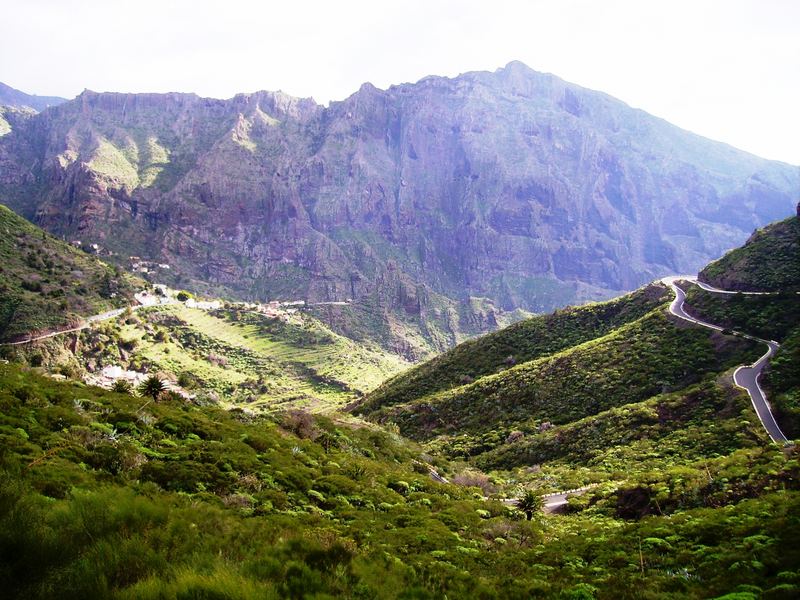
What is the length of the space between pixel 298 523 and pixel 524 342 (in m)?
81.9

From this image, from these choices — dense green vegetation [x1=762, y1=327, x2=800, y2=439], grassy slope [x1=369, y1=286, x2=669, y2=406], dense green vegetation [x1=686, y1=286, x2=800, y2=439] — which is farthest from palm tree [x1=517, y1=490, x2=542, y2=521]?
grassy slope [x1=369, y1=286, x2=669, y2=406]

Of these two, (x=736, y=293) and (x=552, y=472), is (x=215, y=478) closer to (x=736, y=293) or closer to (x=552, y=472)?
(x=552, y=472)

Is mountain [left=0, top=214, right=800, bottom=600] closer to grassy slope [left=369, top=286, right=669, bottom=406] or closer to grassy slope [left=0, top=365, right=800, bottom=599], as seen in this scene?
grassy slope [left=0, top=365, right=800, bottom=599]

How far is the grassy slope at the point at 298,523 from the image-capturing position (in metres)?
6.25

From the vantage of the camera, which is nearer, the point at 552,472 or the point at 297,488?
the point at 297,488

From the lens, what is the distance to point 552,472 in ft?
150

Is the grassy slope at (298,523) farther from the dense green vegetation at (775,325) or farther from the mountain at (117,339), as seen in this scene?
the mountain at (117,339)

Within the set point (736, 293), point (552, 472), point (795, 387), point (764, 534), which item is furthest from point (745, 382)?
point (764, 534)

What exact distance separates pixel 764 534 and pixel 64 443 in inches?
928

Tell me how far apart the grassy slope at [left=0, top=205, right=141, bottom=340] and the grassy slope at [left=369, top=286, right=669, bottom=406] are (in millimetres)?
91856

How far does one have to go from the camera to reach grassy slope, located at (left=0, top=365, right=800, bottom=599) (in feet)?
20.5

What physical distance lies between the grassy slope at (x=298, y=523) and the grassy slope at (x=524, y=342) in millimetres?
53892

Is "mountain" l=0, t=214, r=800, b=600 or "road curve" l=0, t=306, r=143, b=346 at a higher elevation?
"mountain" l=0, t=214, r=800, b=600

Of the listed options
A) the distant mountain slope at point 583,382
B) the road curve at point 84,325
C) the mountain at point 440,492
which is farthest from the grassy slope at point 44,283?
the mountain at point 440,492
